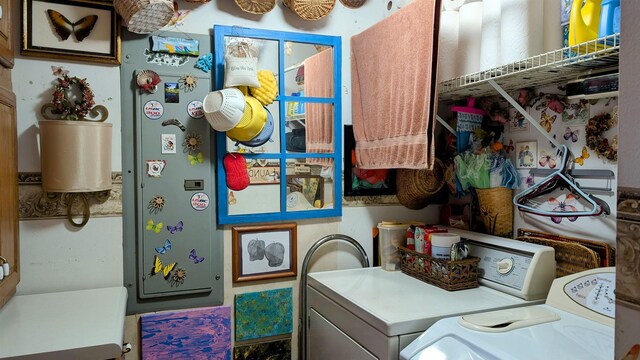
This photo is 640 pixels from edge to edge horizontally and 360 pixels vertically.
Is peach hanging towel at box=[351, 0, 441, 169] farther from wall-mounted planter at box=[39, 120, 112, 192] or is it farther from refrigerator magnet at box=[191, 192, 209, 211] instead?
wall-mounted planter at box=[39, 120, 112, 192]

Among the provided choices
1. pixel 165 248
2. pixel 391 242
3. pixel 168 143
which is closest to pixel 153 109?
pixel 168 143

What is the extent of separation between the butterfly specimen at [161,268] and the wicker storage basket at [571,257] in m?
1.60

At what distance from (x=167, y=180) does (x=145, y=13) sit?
690mm

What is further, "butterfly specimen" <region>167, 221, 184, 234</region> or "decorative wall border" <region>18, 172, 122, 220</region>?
"butterfly specimen" <region>167, 221, 184, 234</region>

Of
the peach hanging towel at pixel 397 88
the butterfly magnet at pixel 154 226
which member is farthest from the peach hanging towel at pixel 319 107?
the butterfly magnet at pixel 154 226

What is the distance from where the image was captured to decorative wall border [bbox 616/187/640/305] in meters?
0.50

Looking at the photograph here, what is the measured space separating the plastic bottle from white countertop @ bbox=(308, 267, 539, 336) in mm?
955

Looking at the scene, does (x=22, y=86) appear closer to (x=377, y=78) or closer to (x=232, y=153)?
(x=232, y=153)

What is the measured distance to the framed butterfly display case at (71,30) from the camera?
1.75 m

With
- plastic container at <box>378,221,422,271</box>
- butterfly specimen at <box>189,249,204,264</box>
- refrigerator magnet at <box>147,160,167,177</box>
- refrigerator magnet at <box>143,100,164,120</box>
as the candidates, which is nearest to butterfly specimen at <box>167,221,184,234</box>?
butterfly specimen at <box>189,249,204,264</box>

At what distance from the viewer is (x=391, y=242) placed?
84.7 inches

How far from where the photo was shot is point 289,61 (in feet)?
7.07

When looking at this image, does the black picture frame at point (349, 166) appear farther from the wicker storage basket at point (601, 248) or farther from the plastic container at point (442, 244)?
the wicker storage basket at point (601, 248)

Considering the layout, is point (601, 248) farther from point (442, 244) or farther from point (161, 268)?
point (161, 268)
